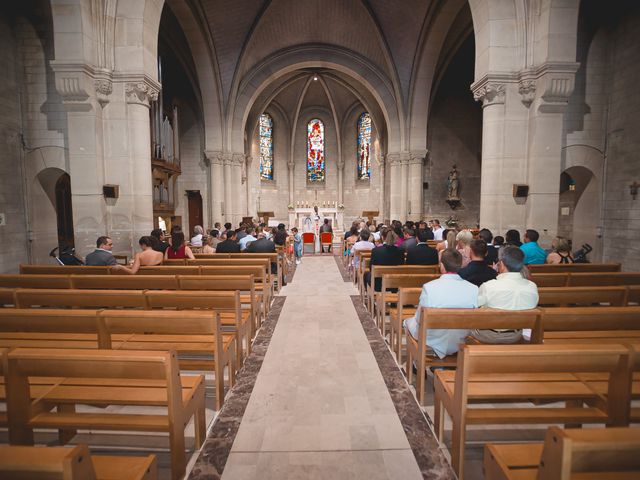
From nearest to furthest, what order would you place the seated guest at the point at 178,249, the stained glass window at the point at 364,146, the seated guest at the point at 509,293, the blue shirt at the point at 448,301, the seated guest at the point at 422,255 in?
the seated guest at the point at 509,293
the blue shirt at the point at 448,301
the seated guest at the point at 422,255
the seated guest at the point at 178,249
the stained glass window at the point at 364,146

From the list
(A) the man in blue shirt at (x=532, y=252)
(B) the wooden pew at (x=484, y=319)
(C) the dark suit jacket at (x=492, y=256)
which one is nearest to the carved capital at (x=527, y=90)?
(A) the man in blue shirt at (x=532, y=252)

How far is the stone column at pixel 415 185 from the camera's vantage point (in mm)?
17016

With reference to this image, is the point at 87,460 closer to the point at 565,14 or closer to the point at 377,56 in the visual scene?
the point at 565,14

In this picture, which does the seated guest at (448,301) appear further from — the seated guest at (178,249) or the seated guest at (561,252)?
the seated guest at (178,249)

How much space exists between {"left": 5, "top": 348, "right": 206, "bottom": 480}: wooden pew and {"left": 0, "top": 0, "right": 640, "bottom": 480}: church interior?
2 centimetres

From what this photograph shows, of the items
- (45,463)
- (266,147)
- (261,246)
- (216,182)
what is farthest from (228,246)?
(266,147)

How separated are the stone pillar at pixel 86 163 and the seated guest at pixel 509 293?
769 centimetres

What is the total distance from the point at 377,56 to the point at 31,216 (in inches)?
597

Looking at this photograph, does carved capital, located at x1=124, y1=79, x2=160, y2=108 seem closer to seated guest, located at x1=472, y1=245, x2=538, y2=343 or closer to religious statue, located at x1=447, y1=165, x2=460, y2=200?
seated guest, located at x1=472, y1=245, x2=538, y2=343

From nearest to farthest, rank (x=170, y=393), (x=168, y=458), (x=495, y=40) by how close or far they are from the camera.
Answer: (x=170, y=393)
(x=168, y=458)
(x=495, y=40)

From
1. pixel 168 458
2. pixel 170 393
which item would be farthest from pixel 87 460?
pixel 168 458

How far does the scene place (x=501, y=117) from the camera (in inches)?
324

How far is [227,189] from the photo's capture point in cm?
1727

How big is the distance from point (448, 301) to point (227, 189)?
49.7 ft
